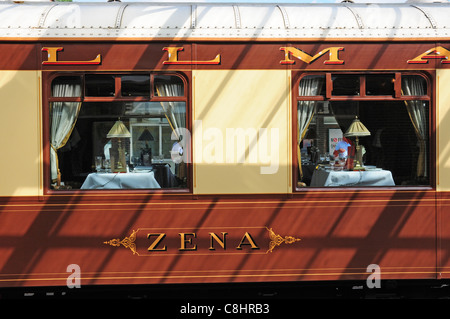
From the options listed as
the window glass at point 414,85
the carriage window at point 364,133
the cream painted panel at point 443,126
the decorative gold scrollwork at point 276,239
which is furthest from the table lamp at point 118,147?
the cream painted panel at point 443,126

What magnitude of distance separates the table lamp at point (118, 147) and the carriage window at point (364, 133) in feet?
5.15

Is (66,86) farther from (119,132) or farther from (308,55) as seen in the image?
(308,55)

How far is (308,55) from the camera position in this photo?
150 inches

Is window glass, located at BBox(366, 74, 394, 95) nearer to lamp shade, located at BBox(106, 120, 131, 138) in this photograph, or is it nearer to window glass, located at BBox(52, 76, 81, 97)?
lamp shade, located at BBox(106, 120, 131, 138)

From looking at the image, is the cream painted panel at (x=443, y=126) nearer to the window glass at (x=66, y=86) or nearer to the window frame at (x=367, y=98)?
the window frame at (x=367, y=98)

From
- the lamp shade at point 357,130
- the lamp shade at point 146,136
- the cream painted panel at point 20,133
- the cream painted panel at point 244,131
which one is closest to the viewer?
the cream painted panel at point 20,133

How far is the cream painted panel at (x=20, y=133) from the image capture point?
3664 millimetres

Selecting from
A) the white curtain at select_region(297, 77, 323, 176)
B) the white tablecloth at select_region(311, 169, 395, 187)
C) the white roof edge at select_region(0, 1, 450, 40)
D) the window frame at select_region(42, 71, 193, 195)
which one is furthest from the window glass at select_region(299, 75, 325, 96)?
the window frame at select_region(42, 71, 193, 195)

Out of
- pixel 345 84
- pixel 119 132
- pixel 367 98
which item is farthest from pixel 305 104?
pixel 119 132

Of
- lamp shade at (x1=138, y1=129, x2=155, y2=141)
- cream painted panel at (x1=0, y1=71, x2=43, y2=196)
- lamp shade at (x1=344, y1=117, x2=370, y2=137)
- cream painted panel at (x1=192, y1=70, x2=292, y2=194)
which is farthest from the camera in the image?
lamp shade at (x1=344, y1=117, x2=370, y2=137)

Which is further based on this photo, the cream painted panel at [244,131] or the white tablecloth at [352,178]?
the white tablecloth at [352,178]

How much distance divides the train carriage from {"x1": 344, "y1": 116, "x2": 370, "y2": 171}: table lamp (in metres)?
0.16

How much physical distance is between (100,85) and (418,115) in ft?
9.44

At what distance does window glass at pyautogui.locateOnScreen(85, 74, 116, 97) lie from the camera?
372cm
